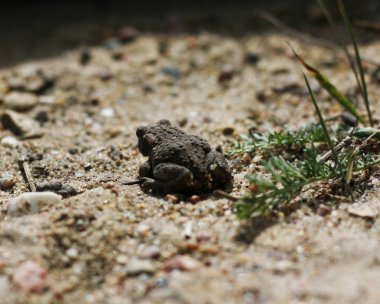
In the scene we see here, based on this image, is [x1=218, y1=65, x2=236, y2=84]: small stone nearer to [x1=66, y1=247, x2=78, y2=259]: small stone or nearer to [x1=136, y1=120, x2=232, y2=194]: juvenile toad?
[x1=136, y1=120, x2=232, y2=194]: juvenile toad

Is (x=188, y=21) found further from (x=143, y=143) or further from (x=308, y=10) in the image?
(x=143, y=143)

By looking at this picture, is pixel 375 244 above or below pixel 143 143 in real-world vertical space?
below

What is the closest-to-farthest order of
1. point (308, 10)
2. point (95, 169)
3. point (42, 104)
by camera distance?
1. point (95, 169)
2. point (42, 104)
3. point (308, 10)

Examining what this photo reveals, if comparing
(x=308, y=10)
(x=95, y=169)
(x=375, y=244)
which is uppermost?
(x=308, y=10)

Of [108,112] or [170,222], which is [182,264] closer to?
[170,222]

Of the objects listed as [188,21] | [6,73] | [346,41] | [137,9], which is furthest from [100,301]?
[137,9]

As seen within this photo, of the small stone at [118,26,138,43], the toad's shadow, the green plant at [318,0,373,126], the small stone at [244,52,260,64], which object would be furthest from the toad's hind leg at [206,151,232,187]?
the small stone at [118,26,138,43]
